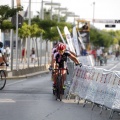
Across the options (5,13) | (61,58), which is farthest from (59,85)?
(5,13)

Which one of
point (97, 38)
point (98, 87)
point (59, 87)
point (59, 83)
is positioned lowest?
point (97, 38)

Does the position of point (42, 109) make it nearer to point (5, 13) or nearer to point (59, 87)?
point (59, 87)

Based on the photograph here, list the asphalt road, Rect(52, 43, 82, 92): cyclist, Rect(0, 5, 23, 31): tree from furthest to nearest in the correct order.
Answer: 1. Rect(0, 5, 23, 31): tree
2. Rect(52, 43, 82, 92): cyclist
3. the asphalt road

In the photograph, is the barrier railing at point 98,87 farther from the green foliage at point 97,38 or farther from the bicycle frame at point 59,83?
the green foliage at point 97,38

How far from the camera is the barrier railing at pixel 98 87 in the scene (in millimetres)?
13695

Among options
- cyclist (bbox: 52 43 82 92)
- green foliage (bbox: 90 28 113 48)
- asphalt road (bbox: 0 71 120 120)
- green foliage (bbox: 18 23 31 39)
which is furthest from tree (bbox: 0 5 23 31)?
green foliage (bbox: 90 28 113 48)

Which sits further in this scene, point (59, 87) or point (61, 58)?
point (61, 58)

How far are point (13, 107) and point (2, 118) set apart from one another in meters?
2.50

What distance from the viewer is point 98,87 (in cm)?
1518

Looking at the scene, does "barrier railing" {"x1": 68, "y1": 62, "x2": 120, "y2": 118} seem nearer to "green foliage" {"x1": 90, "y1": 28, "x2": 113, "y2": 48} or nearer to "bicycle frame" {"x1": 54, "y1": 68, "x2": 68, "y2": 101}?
"bicycle frame" {"x1": 54, "y1": 68, "x2": 68, "y2": 101}

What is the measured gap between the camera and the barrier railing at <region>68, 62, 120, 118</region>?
1370 cm

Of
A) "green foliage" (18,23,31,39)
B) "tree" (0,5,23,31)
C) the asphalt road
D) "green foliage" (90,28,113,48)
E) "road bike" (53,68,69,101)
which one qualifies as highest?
"tree" (0,5,23,31)

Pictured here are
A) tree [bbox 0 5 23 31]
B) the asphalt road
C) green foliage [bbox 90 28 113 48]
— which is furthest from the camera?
green foliage [bbox 90 28 113 48]

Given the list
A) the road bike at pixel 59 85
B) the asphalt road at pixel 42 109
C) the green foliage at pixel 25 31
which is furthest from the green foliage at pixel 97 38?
the road bike at pixel 59 85
